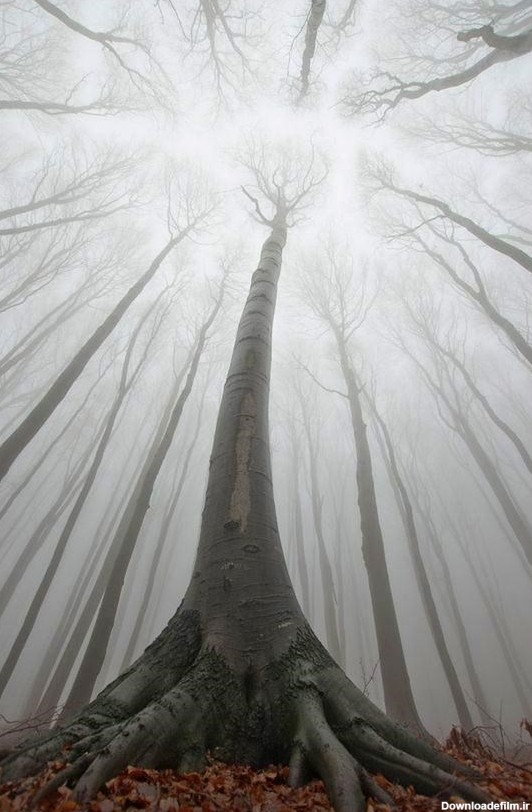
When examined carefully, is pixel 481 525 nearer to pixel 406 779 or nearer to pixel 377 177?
pixel 377 177

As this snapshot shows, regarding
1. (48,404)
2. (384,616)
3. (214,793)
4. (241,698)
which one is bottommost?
(214,793)

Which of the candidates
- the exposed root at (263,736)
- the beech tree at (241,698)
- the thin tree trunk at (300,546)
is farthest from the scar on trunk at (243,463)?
the thin tree trunk at (300,546)

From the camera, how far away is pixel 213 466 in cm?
246

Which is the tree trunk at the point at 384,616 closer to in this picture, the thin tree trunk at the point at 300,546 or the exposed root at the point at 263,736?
the exposed root at the point at 263,736

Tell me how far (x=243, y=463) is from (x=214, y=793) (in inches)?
57.4

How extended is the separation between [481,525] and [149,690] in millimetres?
31684

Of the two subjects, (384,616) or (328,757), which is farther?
(384,616)

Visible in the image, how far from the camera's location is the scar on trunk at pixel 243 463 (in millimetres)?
2154

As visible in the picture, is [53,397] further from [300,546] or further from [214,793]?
[300,546]

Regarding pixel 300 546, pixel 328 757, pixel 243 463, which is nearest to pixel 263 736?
pixel 328 757

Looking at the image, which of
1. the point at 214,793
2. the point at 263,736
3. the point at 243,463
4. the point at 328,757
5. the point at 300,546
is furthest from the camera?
the point at 300,546

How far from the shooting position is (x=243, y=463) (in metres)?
2.36

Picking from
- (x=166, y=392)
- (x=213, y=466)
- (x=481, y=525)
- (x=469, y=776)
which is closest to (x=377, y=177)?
(x=213, y=466)

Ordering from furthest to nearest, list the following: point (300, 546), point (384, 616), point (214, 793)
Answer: point (300, 546)
point (384, 616)
point (214, 793)
